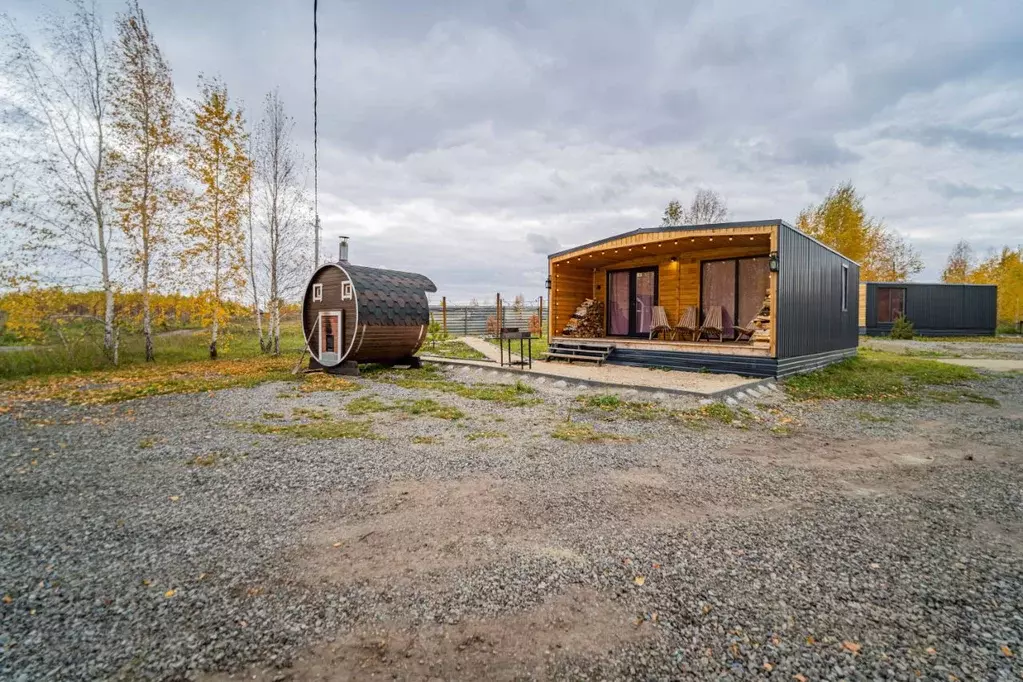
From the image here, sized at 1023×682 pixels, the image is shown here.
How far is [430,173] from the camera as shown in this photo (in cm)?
1642

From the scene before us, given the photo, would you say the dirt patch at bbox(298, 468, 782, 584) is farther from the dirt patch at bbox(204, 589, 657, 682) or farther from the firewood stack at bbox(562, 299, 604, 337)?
the firewood stack at bbox(562, 299, 604, 337)

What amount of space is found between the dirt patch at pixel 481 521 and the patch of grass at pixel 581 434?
1025 mm

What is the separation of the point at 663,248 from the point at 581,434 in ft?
26.2

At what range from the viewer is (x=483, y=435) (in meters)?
4.91

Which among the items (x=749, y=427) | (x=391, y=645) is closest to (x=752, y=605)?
(x=391, y=645)

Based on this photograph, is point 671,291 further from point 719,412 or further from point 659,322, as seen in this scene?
point 719,412

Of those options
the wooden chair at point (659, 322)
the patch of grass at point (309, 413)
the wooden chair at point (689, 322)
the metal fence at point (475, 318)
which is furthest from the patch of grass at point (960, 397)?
the metal fence at point (475, 318)

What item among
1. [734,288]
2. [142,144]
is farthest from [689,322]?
[142,144]

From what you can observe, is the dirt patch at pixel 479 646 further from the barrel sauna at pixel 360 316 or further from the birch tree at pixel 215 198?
the birch tree at pixel 215 198

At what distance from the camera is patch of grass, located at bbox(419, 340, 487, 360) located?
12.3 m

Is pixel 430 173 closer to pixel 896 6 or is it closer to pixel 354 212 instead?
pixel 354 212

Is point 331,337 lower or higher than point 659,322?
lower

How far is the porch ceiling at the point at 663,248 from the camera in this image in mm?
9430

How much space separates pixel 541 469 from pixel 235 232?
13.1 metres
